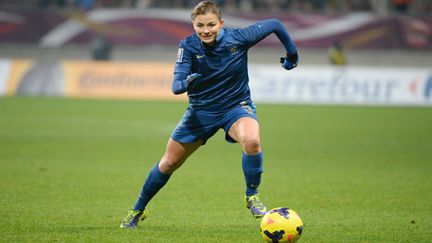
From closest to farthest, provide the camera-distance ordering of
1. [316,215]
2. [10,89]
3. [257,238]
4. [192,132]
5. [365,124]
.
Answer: [257,238] → [192,132] → [316,215] → [365,124] → [10,89]

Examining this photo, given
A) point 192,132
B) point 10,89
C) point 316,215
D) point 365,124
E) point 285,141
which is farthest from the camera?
point 10,89

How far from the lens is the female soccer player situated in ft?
25.5

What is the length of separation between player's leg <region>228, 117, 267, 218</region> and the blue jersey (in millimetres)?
281

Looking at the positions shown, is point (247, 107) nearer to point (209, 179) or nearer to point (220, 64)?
point (220, 64)

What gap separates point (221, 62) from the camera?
7859 millimetres

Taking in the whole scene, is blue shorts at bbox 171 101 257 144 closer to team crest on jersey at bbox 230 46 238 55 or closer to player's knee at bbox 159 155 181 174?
player's knee at bbox 159 155 181 174

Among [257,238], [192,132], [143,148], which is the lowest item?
→ [143,148]

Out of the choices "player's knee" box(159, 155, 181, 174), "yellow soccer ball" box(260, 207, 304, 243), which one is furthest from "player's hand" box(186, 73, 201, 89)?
"yellow soccer ball" box(260, 207, 304, 243)

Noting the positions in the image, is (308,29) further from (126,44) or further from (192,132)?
(192,132)

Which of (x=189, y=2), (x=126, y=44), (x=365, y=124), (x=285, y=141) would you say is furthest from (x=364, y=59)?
(x=285, y=141)

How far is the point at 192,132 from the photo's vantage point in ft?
25.7

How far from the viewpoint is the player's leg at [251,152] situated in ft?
25.1

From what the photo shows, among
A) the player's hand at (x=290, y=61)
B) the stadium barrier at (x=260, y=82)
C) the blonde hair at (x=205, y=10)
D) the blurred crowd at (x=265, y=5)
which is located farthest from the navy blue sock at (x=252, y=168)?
the blurred crowd at (x=265, y=5)

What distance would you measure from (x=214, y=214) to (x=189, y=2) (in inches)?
1022
